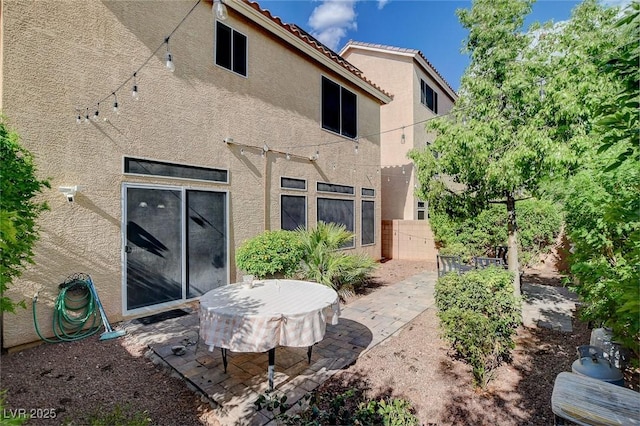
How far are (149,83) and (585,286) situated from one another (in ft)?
26.7

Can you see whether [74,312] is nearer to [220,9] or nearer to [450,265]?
[220,9]

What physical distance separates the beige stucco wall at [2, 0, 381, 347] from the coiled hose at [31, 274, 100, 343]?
12 centimetres

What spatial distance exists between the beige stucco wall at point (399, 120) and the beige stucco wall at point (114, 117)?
→ 762cm

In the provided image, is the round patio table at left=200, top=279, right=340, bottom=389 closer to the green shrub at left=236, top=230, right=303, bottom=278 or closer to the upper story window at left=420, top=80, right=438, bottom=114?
the green shrub at left=236, top=230, right=303, bottom=278

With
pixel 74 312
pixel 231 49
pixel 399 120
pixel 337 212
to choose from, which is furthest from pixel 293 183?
pixel 399 120

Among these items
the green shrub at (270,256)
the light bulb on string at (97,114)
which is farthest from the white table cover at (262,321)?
the light bulb on string at (97,114)

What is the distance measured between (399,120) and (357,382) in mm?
13004

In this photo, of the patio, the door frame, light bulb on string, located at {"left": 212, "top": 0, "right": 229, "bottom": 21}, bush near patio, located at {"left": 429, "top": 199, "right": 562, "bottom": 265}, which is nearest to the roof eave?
the door frame

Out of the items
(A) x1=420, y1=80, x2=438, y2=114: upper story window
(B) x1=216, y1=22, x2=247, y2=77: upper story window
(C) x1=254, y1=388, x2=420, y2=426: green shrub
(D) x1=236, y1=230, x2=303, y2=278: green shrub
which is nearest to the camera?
(C) x1=254, y1=388, x2=420, y2=426: green shrub

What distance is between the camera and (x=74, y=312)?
5.11 m

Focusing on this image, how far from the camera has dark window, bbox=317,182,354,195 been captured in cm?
992

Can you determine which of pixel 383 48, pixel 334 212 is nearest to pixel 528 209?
pixel 334 212

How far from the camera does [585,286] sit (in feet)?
13.0

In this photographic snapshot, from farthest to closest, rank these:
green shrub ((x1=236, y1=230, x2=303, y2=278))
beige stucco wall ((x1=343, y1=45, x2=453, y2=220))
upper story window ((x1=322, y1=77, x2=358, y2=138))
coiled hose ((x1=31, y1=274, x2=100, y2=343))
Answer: beige stucco wall ((x1=343, y1=45, x2=453, y2=220)), upper story window ((x1=322, y1=77, x2=358, y2=138)), green shrub ((x1=236, y1=230, x2=303, y2=278)), coiled hose ((x1=31, y1=274, x2=100, y2=343))
